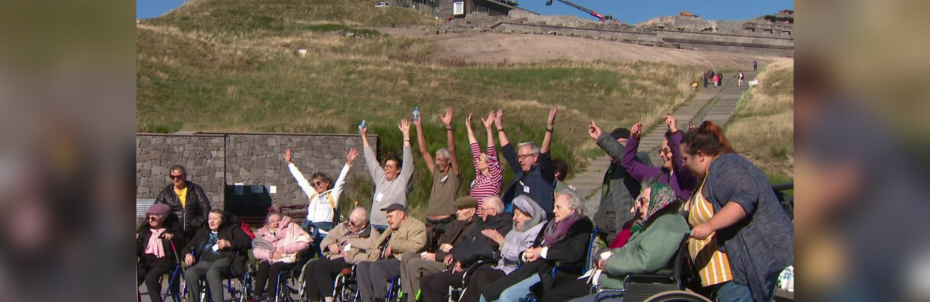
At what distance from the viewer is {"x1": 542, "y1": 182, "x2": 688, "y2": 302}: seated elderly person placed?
5.18 metres

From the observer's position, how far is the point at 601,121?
27.8m

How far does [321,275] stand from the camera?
8055mm

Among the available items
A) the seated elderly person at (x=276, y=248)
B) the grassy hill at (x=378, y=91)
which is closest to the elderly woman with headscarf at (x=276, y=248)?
the seated elderly person at (x=276, y=248)

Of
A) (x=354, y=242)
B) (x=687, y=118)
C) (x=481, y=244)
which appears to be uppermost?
(x=687, y=118)

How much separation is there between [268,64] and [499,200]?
1270 inches

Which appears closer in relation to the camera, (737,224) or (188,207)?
(737,224)

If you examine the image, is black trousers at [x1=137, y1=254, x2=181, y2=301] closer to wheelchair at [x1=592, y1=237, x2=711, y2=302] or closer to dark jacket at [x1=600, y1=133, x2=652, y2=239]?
dark jacket at [x1=600, y1=133, x2=652, y2=239]

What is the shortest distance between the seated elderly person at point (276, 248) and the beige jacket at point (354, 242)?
21cm

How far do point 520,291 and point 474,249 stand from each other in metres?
0.99

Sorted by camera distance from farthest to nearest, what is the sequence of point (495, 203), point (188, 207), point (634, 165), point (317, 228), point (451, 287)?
point (317, 228) < point (188, 207) < point (495, 203) < point (451, 287) < point (634, 165)

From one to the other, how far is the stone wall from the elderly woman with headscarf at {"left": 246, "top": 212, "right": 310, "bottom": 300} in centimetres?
689

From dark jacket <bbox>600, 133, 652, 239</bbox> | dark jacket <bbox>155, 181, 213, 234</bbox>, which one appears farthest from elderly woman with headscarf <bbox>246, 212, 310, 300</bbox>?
dark jacket <bbox>600, 133, 652, 239</bbox>

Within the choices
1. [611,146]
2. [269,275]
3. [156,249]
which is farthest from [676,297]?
[156,249]

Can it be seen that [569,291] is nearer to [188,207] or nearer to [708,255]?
[708,255]
